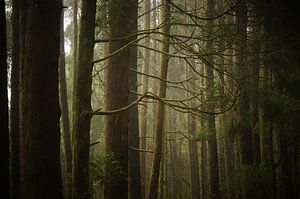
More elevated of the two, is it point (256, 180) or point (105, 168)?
point (105, 168)

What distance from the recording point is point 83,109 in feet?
17.0

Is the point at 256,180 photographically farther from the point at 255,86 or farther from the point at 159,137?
the point at 159,137

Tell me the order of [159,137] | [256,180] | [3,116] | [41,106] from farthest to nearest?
[256,180] → [159,137] → [41,106] → [3,116]

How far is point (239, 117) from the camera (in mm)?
10375

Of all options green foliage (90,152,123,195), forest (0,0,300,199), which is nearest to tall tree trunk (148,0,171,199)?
forest (0,0,300,199)

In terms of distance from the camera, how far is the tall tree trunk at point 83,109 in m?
5.13

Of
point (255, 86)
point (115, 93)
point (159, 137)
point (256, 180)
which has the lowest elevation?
point (256, 180)

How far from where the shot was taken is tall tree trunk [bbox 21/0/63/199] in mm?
4609

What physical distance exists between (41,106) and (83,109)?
74 cm

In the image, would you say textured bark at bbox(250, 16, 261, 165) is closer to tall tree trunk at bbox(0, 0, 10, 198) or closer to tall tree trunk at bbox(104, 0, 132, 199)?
tall tree trunk at bbox(104, 0, 132, 199)

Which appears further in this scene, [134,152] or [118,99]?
[134,152]

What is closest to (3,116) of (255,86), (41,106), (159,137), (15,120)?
(41,106)

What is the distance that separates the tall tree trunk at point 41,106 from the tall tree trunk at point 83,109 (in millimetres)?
408

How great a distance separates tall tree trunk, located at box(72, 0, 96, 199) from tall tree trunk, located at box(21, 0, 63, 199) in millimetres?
408
